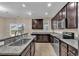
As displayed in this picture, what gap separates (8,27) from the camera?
1041cm

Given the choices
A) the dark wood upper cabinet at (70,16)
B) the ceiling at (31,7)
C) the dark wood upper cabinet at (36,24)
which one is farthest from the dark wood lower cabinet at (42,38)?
the dark wood upper cabinet at (70,16)

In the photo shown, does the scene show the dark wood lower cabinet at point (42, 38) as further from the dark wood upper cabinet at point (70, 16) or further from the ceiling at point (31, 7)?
the dark wood upper cabinet at point (70, 16)

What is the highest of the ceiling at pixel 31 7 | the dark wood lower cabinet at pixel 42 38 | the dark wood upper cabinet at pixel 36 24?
the ceiling at pixel 31 7

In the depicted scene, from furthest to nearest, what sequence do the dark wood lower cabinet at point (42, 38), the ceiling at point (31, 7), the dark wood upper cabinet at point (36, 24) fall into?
the dark wood upper cabinet at point (36, 24) → the dark wood lower cabinet at point (42, 38) → the ceiling at point (31, 7)

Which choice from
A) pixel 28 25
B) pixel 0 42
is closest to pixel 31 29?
pixel 28 25

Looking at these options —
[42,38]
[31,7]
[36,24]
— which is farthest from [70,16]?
[36,24]

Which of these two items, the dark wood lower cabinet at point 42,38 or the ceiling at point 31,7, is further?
the dark wood lower cabinet at point 42,38

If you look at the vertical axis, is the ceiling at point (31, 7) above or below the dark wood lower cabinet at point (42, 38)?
above

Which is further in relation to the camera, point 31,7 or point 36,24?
point 36,24

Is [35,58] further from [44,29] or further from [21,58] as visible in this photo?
[44,29]

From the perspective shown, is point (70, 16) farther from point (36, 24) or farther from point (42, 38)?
point (36, 24)

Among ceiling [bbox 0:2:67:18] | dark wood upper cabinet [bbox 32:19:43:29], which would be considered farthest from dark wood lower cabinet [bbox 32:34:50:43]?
ceiling [bbox 0:2:67:18]

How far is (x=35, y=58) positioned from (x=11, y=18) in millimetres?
10055

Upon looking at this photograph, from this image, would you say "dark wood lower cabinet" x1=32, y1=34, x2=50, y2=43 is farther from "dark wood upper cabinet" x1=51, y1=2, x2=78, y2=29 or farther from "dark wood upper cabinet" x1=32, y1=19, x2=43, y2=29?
"dark wood upper cabinet" x1=51, y1=2, x2=78, y2=29
